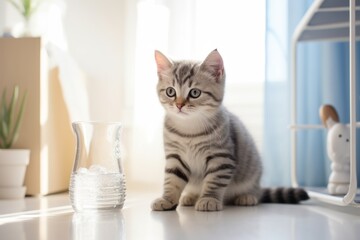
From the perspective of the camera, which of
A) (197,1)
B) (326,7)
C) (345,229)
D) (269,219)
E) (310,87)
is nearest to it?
(345,229)

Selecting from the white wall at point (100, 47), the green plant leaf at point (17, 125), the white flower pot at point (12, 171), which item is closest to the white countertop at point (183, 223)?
the white flower pot at point (12, 171)

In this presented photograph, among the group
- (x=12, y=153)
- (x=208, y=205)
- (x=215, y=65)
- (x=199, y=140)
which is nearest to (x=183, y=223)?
(x=208, y=205)

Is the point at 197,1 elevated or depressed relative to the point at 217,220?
elevated

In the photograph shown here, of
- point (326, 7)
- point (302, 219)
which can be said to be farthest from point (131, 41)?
point (302, 219)

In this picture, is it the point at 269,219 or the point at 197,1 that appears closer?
the point at 269,219

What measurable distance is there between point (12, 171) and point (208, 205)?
825mm

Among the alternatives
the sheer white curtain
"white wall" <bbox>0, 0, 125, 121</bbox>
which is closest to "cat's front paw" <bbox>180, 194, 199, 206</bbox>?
the sheer white curtain

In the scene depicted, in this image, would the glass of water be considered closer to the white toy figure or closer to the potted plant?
the potted plant

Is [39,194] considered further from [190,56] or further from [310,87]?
[310,87]

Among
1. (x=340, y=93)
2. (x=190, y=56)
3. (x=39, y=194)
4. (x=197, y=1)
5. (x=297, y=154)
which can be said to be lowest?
(x=39, y=194)

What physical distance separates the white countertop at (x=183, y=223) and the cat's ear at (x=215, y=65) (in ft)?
1.30

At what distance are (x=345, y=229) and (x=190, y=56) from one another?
120 centimetres

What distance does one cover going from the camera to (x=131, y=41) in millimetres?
2311

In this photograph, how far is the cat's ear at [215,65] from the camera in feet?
4.65
